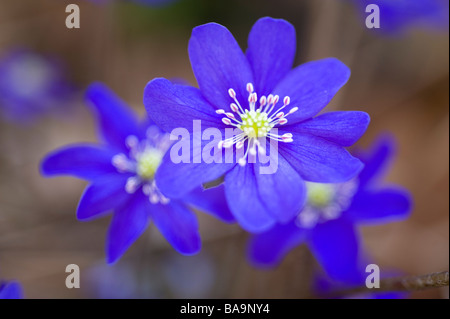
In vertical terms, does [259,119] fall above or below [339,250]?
above

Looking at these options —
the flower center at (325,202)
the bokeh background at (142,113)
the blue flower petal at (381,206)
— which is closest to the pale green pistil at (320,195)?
the flower center at (325,202)

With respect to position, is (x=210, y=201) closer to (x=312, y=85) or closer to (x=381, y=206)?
(x=312, y=85)

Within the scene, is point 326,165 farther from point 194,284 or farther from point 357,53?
point 357,53

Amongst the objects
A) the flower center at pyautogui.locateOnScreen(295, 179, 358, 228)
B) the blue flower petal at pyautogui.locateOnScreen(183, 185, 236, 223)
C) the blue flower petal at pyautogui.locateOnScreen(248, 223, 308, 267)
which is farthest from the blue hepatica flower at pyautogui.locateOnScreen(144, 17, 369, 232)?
the flower center at pyautogui.locateOnScreen(295, 179, 358, 228)

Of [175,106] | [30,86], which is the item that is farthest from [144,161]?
[30,86]

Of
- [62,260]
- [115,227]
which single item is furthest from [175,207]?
[62,260]
